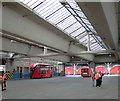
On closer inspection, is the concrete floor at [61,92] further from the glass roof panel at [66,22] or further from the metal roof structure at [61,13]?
the glass roof panel at [66,22]

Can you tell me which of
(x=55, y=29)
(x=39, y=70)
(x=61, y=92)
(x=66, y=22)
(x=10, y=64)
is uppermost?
(x=66, y=22)

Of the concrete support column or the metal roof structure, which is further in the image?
the concrete support column

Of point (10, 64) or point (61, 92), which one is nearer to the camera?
point (61, 92)

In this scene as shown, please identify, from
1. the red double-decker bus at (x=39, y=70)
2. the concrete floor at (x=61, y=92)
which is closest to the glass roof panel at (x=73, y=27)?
the concrete floor at (x=61, y=92)

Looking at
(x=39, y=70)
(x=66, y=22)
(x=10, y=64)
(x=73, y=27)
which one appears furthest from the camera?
(x=39, y=70)

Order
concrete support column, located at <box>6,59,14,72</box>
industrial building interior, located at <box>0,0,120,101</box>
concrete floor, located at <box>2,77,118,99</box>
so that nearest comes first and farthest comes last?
concrete floor, located at <box>2,77,118,99</box>
industrial building interior, located at <box>0,0,120,101</box>
concrete support column, located at <box>6,59,14,72</box>

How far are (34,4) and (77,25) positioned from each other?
30.6 feet

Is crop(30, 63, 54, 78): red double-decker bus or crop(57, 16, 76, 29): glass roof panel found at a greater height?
crop(57, 16, 76, 29): glass roof panel

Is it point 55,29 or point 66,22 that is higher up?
point 66,22

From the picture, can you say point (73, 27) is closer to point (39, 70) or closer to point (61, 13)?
point (61, 13)

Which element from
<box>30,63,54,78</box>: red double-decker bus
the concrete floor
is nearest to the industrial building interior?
the concrete floor

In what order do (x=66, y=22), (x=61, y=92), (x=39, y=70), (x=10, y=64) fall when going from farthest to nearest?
1. (x=39, y=70)
2. (x=10, y=64)
3. (x=66, y=22)
4. (x=61, y=92)

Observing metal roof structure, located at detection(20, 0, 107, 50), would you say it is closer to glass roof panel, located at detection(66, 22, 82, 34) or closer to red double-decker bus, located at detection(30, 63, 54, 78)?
glass roof panel, located at detection(66, 22, 82, 34)

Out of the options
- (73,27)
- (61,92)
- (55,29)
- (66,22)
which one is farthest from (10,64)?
(61,92)
